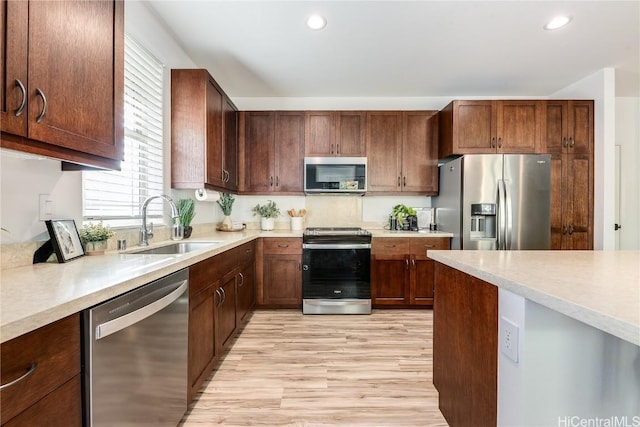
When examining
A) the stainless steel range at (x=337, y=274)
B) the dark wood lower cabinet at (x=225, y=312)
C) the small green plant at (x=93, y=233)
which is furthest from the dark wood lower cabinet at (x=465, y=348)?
the small green plant at (x=93, y=233)

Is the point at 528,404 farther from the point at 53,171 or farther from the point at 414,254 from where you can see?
the point at 414,254

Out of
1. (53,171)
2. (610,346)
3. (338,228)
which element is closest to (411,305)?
(338,228)

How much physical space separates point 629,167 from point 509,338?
462 cm

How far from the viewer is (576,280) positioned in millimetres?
934

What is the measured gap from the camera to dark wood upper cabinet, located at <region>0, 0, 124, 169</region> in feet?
3.09

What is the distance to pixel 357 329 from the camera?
2852 mm

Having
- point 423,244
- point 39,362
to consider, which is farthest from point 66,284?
point 423,244

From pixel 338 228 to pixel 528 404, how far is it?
305 cm

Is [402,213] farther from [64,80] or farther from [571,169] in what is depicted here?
[64,80]

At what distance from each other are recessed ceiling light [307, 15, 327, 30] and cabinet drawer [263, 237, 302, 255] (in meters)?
2.01

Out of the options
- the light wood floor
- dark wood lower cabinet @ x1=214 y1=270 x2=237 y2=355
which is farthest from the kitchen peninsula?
dark wood lower cabinet @ x1=214 y1=270 x2=237 y2=355

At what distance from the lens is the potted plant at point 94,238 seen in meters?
1.58

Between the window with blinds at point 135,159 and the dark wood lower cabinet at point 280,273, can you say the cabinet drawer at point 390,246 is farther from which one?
the window with blinds at point 135,159
